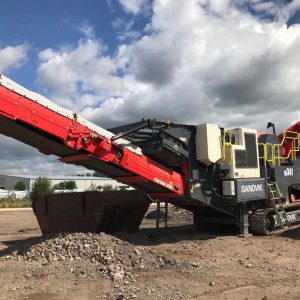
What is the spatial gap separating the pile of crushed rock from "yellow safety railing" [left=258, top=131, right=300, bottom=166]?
5086 mm

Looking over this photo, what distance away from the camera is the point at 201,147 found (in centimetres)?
1066

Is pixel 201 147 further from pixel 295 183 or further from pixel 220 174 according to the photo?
pixel 295 183

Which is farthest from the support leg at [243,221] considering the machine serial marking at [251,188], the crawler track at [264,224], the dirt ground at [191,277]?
the dirt ground at [191,277]

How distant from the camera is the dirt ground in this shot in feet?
22.3

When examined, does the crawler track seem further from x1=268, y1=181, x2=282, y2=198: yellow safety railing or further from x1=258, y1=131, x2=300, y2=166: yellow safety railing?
x1=258, y1=131, x2=300, y2=166: yellow safety railing

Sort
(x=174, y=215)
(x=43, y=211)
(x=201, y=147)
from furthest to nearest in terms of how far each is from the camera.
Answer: (x=174, y=215), (x=43, y=211), (x=201, y=147)

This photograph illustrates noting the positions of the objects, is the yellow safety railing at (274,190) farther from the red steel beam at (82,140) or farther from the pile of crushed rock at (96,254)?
the pile of crushed rock at (96,254)

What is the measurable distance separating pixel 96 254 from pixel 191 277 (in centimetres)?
212

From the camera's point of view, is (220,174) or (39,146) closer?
(39,146)

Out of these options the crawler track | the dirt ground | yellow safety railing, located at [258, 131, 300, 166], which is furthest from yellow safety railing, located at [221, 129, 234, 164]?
the dirt ground

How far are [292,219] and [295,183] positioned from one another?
118 cm

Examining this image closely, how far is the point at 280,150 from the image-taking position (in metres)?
13.1

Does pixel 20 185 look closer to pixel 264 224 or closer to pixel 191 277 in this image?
pixel 264 224

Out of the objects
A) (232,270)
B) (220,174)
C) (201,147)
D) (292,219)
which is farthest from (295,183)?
(232,270)
